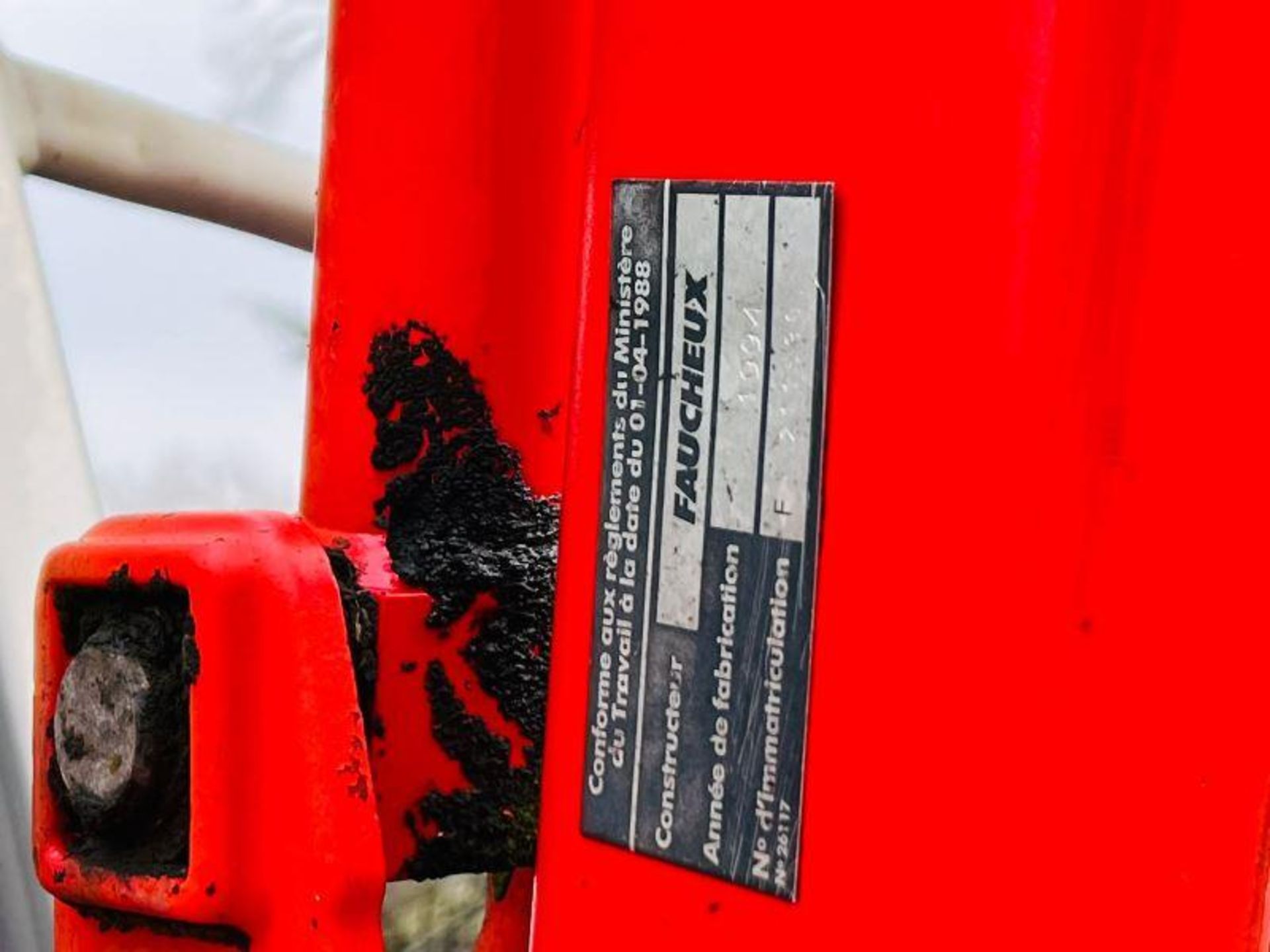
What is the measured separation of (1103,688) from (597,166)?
0.29 metres

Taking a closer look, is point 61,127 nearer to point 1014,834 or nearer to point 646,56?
point 646,56

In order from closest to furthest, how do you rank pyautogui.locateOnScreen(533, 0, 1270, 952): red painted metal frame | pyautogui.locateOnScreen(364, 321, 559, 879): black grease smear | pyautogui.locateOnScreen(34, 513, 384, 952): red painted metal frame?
pyautogui.locateOnScreen(533, 0, 1270, 952): red painted metal frame, pyautogui.locateOnScreen(34, 513, 384, 952): red painted metal frame, pyautogui.locateOnScreen(364, 321, 559, 879): black grease smear

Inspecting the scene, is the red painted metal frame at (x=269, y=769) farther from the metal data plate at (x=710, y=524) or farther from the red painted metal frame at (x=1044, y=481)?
the red painted metal frame at (x=1044, y=481)

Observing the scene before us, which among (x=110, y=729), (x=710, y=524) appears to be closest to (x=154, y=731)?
(x=110, y=729)

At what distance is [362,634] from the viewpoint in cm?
79

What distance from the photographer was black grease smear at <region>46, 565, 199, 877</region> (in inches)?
28.7

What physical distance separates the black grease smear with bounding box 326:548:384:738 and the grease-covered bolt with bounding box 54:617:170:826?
10 cm

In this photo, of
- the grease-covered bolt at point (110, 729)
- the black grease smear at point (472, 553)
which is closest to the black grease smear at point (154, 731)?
the grease-covered bolt at point (110, 729)

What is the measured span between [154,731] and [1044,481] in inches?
17.0

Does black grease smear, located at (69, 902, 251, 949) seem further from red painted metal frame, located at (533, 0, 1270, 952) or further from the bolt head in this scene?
red painted metal frame, located at (533, 0, 1270, 952)

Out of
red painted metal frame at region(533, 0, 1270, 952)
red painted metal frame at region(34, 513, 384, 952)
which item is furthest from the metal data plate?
red painted metal frame at region(34, 513, 384, 952)

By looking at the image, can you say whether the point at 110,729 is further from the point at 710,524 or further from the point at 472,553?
the point at 710,524

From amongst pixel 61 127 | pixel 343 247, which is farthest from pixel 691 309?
pixel 61 127

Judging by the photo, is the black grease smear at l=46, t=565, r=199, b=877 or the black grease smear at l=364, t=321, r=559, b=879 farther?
the black grease smear at l=364, t=321, r=559, b=879
